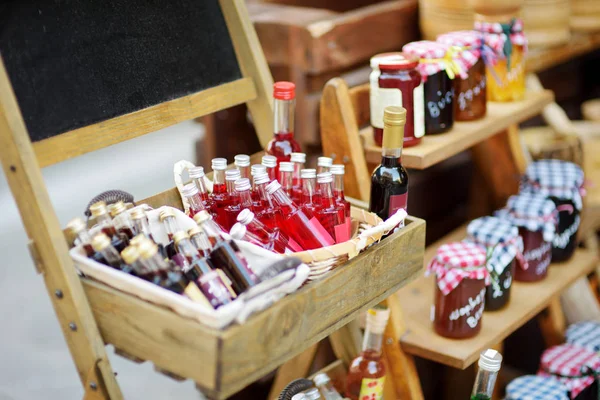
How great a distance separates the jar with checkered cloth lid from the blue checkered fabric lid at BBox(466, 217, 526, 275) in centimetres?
7

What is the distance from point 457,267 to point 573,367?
594mm

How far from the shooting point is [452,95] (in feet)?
5.11

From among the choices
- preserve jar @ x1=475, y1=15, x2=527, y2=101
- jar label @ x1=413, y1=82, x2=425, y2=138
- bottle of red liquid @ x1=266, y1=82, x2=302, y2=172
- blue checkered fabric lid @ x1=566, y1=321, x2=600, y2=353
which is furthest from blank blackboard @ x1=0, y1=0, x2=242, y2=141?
blue checkered fabric lid @ x1=566, y1=321, x2=600, y2=353

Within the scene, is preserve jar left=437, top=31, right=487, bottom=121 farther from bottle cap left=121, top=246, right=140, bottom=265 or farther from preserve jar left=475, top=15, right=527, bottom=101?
bottle cap left=121, top=246, right=140, bottom=265

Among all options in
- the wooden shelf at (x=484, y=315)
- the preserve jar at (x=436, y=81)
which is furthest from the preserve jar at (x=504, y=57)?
the wooden shelf at (x=484, y=315)

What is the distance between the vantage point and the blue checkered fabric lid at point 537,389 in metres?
1.74

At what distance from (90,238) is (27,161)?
0.15m

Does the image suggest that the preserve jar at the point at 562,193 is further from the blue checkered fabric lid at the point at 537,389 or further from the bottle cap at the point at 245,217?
the bottle cap at the point at 245,217

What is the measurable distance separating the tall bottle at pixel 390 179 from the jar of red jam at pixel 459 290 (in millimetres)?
255

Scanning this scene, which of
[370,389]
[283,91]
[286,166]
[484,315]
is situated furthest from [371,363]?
[283,91]

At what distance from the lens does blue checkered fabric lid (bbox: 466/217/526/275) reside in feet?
5.29

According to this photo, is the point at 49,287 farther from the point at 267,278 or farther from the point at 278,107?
the point at 278,107

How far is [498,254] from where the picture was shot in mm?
1620

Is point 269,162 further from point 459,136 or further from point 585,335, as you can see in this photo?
point 585,335
